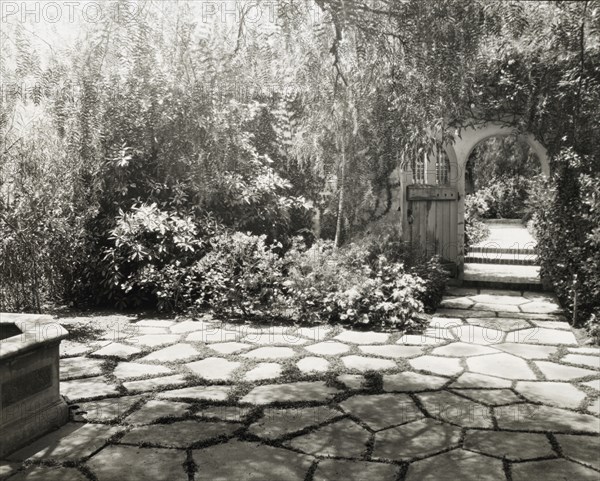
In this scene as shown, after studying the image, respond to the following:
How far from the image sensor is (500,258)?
10.5 m

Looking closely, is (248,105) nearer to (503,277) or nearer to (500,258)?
(503,277)

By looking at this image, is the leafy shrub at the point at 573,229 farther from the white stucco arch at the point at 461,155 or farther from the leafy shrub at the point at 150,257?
the leafy shrub at the point at 150,257

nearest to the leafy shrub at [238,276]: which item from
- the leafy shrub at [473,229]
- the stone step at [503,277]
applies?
the stone step at [503,277]

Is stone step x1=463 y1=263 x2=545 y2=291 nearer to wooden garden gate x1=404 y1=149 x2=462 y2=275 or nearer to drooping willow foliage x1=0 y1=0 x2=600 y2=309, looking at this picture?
wooden garden gate x1=404 y1=149 x2=462 y2=275

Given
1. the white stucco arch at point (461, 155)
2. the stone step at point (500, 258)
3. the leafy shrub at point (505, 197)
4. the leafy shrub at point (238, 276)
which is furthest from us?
the leafy shrub at point (505, 197)

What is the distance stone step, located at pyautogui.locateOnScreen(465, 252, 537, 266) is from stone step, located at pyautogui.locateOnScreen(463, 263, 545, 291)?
0.34 meters

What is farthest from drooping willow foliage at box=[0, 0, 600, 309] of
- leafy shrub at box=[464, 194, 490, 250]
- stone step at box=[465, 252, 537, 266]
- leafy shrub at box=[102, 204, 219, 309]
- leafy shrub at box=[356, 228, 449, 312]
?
leafy shrub at box=[464, 194, 490, 250]

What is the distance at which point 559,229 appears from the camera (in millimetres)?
6160

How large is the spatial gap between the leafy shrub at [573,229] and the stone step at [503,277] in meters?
1.48

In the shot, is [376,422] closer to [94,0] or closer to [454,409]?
[454,409]

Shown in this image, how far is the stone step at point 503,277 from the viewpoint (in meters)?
8.12

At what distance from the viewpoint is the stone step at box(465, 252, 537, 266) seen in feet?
33.7

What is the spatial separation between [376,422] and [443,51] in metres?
2.18

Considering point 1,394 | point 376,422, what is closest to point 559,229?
point 376,422
